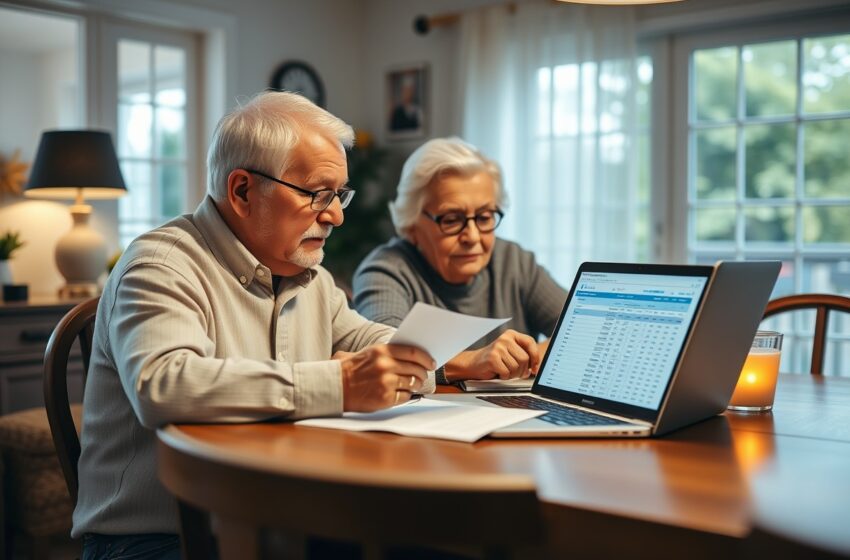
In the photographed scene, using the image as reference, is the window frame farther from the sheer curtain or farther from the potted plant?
the sheer curtain

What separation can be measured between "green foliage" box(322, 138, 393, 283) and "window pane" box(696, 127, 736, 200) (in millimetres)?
1648

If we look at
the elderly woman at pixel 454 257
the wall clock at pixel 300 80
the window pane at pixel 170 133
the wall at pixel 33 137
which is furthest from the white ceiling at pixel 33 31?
the elderly woman at pixel 454 257

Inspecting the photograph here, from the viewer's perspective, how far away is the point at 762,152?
12.3 ft

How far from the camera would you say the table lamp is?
3.33 meters

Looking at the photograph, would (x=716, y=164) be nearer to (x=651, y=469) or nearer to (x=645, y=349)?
(x=645, y=349)

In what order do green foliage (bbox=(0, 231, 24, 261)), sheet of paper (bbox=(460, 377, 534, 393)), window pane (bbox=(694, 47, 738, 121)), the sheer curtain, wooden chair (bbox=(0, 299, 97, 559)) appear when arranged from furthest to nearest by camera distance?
1. the sheer curtain
2. window pane (bbox=(694, 47, 738, 121))
3. green foliage (bbox=(0, 231, 24, 261))
4. wooden chair (bbox=(0, 299, 97, 559))
5. sheet of paper (bbox=(460, 377, 534, 393))

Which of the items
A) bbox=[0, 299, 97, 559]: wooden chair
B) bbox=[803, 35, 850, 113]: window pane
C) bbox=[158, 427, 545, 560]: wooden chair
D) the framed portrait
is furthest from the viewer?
the framed portrait

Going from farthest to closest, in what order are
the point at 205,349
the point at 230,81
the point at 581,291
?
the point at 230,81, the point at 581,291, the point at 205,349

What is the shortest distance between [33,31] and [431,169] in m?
2.50

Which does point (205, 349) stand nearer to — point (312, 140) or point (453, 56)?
point (312, 140)

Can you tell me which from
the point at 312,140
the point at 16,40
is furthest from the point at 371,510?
the point at 16,40

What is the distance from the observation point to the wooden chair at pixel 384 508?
2.10 ft

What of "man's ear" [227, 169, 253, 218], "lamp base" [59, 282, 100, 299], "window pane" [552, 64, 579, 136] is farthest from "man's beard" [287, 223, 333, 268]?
"window pane" [552, 64, 579, 136]

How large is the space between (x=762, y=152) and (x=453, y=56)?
1689 mm
